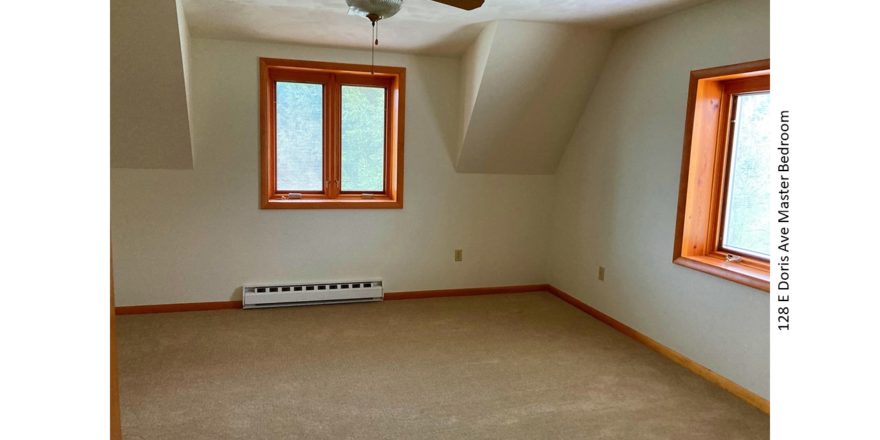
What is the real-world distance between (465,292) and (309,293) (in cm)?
136

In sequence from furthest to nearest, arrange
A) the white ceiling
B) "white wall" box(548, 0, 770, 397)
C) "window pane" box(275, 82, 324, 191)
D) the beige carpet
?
"window pane" box(275, 82, 324, 191) < the white ceiling < "white wall" box(548, 0, 770, 397) < the beige carpet

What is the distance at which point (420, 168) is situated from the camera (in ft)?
15.0

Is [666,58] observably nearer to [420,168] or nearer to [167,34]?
[420,168]

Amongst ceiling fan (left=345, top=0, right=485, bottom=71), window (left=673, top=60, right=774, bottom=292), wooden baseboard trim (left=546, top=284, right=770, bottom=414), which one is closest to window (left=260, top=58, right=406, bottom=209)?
wooden baseboard trim (left=546, top=284, right=770, bottom=414)

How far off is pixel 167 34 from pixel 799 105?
133 inches

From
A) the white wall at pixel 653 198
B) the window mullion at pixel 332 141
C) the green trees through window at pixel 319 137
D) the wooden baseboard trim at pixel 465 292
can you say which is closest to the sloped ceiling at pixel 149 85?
the green trees through window at pixel 319 137

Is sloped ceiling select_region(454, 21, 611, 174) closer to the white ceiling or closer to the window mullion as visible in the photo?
the white ceiling

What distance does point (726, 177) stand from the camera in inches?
130

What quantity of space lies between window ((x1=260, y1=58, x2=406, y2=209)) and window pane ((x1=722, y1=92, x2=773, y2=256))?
7.98 ft

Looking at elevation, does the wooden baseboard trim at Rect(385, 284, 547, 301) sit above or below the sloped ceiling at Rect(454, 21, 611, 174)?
below

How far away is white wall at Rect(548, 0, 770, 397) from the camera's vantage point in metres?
2.91

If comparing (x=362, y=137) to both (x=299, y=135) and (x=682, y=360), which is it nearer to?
(x=299, y=135)

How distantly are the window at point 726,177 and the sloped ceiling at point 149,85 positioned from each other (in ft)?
10.1
